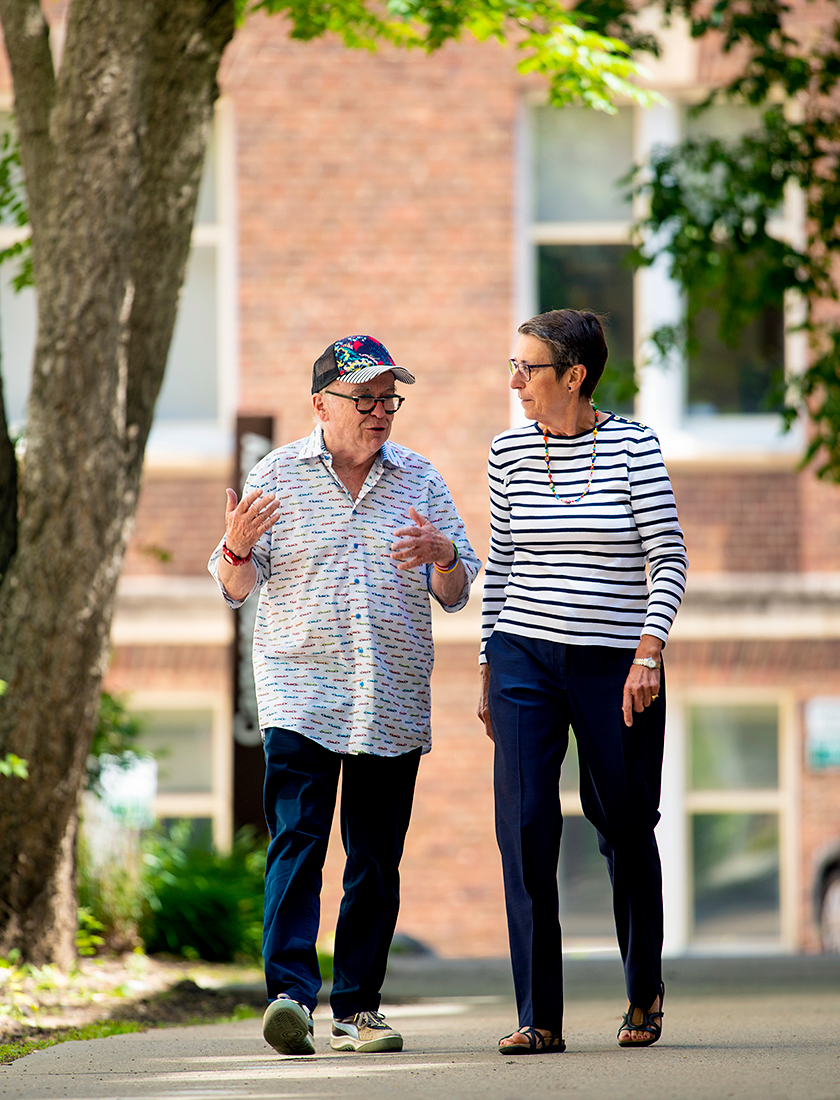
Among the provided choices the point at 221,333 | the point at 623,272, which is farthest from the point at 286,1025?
the point at 623,272

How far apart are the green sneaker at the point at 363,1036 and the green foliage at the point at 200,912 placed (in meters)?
3.38

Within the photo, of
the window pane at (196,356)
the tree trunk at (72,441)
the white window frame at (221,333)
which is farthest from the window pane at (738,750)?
the tree trunk at (72,441)

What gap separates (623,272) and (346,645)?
900cm

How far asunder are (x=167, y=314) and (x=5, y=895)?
2384 mm

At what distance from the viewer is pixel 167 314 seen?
21.3 feet

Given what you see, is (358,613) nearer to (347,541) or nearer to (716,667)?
(347,541)

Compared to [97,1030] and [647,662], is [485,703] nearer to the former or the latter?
[647,662]

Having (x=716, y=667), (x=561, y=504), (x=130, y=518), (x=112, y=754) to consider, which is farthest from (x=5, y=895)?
(x=716, y=667)

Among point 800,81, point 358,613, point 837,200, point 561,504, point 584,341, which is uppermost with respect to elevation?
point 800,81

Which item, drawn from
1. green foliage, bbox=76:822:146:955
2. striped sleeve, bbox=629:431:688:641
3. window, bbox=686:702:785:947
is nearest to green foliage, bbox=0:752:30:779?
green foliage, bbox=76:822:146:955

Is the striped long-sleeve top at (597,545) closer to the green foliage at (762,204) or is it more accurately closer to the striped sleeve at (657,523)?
the striped sleeve at (657,523)

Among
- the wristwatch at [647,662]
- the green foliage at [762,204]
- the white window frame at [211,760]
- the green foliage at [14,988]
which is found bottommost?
the white window frame at [211,760]

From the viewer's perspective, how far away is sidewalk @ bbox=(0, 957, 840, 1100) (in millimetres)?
3592

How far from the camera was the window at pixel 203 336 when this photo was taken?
41.9ft
